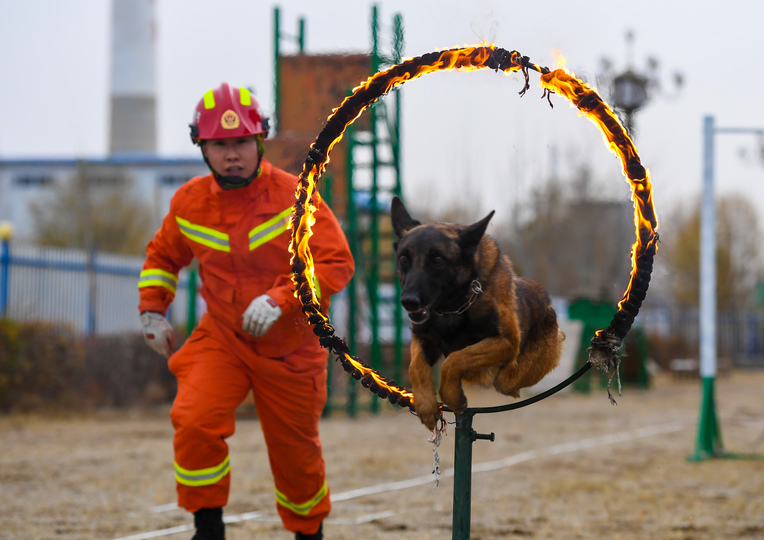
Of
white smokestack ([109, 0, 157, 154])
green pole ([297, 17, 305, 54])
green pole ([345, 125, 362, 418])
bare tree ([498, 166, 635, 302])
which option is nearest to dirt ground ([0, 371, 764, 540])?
bare tree ([498, 166, 635, 302])

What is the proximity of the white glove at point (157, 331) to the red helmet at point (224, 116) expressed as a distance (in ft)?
2.88

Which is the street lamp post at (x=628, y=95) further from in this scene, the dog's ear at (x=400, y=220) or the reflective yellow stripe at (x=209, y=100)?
the reflective yellow stripe at (x=209, y=100)

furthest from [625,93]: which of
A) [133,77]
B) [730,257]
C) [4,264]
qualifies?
[133,77]

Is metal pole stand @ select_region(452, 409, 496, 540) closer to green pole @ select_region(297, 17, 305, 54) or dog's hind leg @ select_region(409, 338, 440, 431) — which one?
dog's hind leg @ select_region(409, 338, 440, 431)

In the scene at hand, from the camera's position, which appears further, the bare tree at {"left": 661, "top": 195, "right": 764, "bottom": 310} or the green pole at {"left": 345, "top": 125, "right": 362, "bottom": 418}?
the bare tree at {"left": 661, "top": 195, "right": 764, "bottom": 310}

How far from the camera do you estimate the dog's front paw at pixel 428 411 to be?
3148 mm

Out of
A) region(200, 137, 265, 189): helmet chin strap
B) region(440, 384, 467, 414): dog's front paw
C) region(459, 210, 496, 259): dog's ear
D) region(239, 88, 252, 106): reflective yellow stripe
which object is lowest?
region(440, 384, 467, 414): dog's front paw

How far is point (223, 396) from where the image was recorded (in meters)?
4.25

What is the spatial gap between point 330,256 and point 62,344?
1101cm

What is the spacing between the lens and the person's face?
4.31 metres

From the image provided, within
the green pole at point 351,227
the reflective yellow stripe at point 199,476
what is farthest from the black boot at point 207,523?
the green pole at point 351,227

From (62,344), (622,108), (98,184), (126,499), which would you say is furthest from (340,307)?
(98,184)

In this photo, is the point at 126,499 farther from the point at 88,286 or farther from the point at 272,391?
the point at 88,286

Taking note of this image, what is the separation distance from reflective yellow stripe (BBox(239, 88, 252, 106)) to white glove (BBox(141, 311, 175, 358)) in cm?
112
